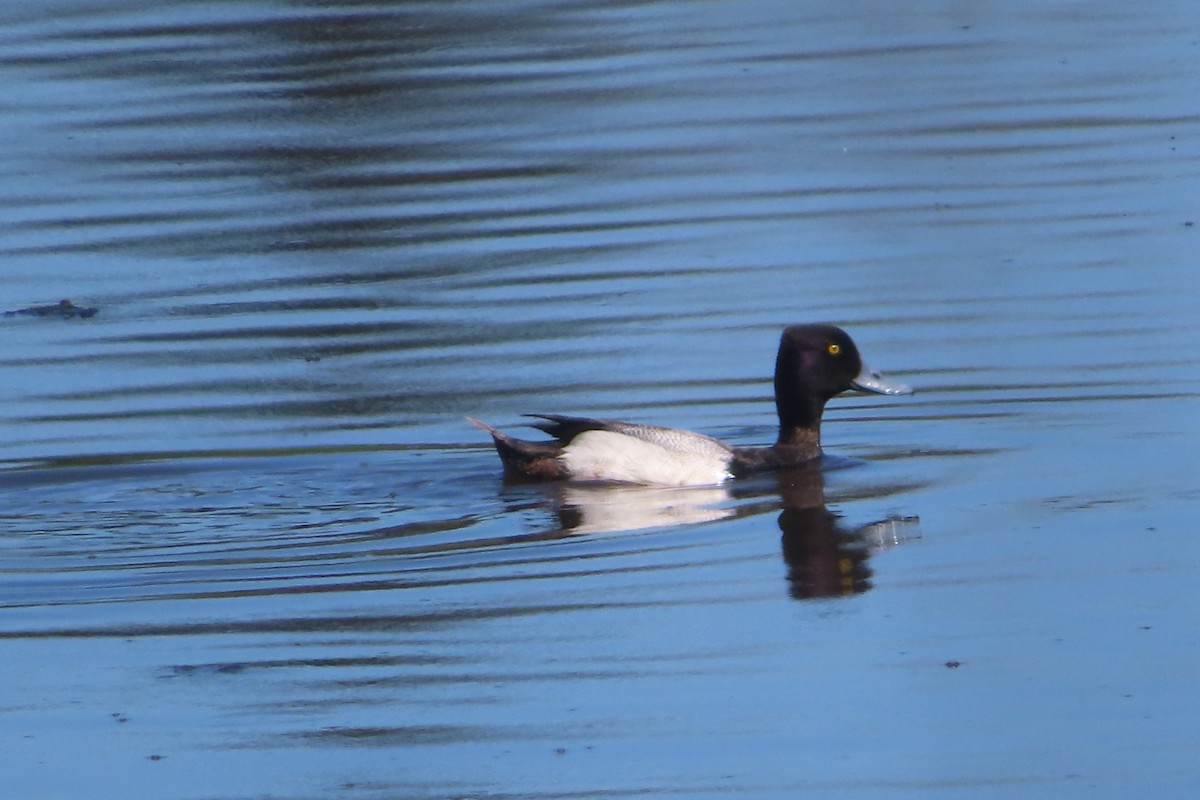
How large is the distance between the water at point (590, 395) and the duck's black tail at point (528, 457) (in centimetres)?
12

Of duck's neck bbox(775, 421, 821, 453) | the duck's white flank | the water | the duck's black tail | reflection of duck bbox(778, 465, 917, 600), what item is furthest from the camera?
duck's neck bbox(775, 421, 821, 453)

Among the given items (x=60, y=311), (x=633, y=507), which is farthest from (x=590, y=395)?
(x=60, y=311)


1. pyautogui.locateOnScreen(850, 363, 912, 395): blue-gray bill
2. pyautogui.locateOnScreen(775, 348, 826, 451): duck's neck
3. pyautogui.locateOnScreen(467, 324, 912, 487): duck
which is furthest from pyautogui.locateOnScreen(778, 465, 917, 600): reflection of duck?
pyautogui.locateOnScreen(850, 363, 912, 395): blue-gray bill

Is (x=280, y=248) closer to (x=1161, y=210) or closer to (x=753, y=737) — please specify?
(x=1161, y=210)

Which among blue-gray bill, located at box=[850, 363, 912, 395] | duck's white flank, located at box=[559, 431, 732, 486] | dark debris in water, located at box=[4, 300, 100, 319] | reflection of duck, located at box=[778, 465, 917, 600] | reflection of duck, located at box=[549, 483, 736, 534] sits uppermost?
dark debris in water, located at box=[4, 300, 100, 319]

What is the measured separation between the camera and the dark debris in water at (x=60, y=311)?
1178 cm

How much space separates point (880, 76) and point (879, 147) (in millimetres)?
1831

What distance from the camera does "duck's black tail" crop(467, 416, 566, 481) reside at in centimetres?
949

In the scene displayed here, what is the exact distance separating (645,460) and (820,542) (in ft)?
4.30

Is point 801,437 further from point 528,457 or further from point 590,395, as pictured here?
point 528,457

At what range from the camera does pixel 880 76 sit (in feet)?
52.2

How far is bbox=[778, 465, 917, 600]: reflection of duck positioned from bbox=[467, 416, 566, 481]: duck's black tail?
3.10 feet

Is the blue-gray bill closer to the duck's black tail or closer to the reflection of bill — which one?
the reflection of bill

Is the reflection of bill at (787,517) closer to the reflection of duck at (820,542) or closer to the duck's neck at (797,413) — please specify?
the reflection of duck at (820,542)
